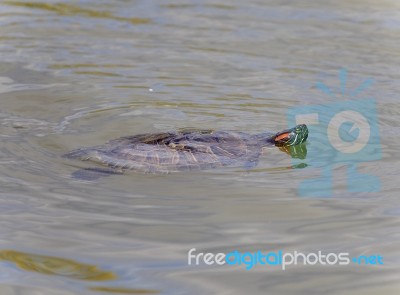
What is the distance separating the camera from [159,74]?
305 inches

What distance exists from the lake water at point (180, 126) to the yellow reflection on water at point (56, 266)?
0.03ft

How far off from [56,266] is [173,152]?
1740mm

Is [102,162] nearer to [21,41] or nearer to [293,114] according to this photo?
[293,114]

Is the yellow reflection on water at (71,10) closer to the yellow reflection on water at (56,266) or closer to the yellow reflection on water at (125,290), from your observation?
the yellow reflection on water at (56,266)

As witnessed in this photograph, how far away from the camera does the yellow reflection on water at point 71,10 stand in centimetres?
1006

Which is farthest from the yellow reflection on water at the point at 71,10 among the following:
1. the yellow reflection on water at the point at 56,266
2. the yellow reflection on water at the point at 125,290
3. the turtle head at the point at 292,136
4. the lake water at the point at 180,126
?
the yellow reflection on water at the point at 125,290

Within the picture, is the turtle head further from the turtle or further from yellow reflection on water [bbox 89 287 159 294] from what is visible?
yellow reflection on water [bbox 89 287 159 294]

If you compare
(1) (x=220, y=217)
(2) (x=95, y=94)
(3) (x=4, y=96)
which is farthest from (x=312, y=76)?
(1) (x=220, y=217)

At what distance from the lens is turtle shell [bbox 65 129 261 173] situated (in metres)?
5.04

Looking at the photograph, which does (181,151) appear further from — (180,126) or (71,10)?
(71,10)

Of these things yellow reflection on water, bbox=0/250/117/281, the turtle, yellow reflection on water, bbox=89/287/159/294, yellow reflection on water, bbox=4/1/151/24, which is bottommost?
yellow reflection on water, bbox=0/250/117/281

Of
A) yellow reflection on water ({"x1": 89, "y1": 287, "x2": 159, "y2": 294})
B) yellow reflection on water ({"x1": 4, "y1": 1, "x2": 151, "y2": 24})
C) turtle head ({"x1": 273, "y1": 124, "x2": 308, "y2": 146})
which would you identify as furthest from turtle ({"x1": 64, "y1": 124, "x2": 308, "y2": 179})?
yellow reflection on water ({"x1": 4, "y1": 1, "x2": 151, "y2": 24})

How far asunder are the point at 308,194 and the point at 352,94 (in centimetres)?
280

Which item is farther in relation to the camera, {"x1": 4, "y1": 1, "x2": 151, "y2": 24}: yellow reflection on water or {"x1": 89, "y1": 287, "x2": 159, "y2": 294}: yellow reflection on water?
{"x1": 4, "y1": 1, "x2": 151, "y2": 24}: yellow reflection on water
